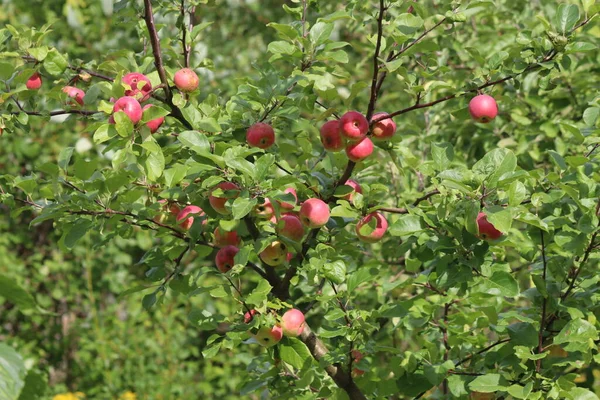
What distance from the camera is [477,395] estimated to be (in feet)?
5.37

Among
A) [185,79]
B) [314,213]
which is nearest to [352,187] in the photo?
[314,213]

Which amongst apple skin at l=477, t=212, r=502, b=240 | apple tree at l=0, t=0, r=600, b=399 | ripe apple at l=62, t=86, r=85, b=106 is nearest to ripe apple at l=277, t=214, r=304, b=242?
apple tree at l=0, t=0, r=600, b=399

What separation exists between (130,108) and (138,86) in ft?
0.32

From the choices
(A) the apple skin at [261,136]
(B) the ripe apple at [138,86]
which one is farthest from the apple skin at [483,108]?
(B) the ripe apple at [138,86]

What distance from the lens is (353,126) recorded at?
4.76ft

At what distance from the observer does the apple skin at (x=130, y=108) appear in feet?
4.64

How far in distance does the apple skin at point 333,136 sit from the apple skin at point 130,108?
347 millimetres

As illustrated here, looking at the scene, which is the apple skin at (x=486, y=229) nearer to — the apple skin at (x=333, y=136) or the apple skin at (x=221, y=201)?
the apple skin at (x=333, y=136)

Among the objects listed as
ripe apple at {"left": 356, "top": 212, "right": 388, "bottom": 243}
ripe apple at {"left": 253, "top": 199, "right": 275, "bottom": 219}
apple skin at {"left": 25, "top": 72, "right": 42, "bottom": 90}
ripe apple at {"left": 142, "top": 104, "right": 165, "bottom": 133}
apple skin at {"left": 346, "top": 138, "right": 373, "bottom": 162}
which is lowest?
ripe apple at {"left": 356, "top": 212, "right": 388, "bottom": 243}

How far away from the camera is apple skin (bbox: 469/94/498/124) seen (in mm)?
1517

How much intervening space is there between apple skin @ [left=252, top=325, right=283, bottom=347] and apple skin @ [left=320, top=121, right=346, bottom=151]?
356 millimetres

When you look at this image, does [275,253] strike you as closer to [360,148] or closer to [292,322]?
[292,322]

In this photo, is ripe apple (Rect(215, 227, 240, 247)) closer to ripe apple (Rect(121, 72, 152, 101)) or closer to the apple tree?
the apple tree

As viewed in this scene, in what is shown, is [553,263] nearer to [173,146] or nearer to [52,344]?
[173,146]
